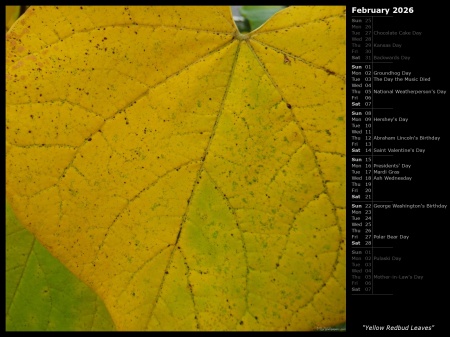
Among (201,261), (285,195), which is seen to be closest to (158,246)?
(201,261)

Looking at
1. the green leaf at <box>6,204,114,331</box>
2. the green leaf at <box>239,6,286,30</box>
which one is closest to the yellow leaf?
the green leaf at <box>6,204,114,331</box>

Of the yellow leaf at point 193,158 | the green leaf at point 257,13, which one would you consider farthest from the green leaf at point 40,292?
the green leaf at point 257,13

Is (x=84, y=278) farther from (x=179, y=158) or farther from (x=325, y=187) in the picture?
(x=325, y=187)

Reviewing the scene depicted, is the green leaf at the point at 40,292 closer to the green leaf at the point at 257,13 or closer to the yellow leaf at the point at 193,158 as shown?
the yellow leaf at the point at 193,158

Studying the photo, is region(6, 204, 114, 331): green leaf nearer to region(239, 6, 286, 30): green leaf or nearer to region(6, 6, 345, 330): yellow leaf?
region(6, 6, 345, 330): yellow leaf
